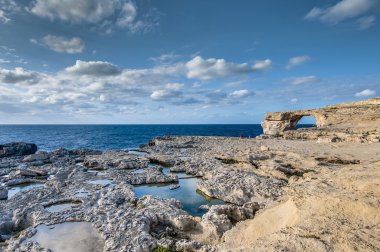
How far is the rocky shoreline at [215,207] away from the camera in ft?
26.2

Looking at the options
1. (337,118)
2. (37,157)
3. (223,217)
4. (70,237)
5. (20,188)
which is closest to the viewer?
(70,237)

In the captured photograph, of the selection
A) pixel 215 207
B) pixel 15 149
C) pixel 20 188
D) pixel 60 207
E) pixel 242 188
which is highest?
pixel 15 149

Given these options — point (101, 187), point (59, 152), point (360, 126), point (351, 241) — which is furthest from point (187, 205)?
point (360, 126)

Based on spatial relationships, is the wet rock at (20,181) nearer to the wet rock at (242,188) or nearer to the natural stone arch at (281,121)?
the wet rock at (242,188)

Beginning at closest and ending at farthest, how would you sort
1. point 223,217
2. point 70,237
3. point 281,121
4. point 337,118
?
point 70,237 < point 223,217 < point 337,118 < point 281,121

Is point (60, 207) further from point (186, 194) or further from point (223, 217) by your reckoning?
point (223, 217)

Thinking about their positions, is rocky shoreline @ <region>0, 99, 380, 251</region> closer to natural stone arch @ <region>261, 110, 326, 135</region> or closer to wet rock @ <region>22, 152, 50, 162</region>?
wet rock @ <region>22, 152, 50, 162</region>

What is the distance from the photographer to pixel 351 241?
22.8 ft

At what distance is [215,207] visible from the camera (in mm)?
13648

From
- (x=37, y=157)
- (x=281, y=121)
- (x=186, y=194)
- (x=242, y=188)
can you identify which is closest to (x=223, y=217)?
(x=242, y=188)

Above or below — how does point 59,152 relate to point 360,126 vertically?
below

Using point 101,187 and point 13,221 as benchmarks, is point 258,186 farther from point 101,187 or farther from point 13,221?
point 13,221

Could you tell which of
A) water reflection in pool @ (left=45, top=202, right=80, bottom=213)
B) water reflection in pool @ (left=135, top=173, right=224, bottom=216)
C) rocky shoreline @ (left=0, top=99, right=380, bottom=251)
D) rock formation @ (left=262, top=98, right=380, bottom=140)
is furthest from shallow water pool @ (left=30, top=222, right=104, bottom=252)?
rock formation @ (left=262, top=98, right=380, bottom=140)

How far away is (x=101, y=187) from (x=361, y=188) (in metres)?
18.2
